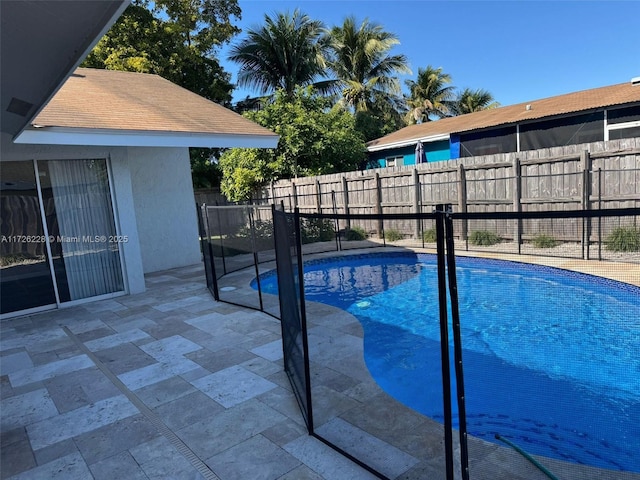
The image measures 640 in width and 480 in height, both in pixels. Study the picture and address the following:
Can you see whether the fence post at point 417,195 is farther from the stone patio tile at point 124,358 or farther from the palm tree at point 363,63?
the palm tree at point 363,63

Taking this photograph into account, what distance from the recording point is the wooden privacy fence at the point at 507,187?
821cm

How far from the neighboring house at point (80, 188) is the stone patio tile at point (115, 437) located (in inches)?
181

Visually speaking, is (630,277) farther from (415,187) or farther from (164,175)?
(164,175)

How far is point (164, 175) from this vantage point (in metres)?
10.1

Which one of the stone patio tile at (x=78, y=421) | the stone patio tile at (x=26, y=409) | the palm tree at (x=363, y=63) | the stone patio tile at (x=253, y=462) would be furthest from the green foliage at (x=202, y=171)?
the stone patio tile at (x=253, y=462)

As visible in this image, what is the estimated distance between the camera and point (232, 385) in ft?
13.0

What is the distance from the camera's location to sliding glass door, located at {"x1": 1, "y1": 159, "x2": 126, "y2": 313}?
693 centimetres

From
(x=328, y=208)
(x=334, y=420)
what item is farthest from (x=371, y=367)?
(x=328, y=208)

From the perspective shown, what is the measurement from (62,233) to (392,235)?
328 inches

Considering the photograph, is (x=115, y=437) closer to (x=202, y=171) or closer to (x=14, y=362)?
(x=14, y=362)

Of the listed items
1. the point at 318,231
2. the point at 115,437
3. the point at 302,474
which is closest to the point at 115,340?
the point at 115,437

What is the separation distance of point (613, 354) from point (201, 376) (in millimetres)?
3742

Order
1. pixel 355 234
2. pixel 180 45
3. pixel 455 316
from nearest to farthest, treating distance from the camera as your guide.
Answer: pixel 455 316, pixel 355 234, pixel 180 45

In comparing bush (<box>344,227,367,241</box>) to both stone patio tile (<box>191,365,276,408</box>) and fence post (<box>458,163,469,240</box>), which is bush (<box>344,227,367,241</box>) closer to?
fence post (<box>458,163,469,240</box>)
